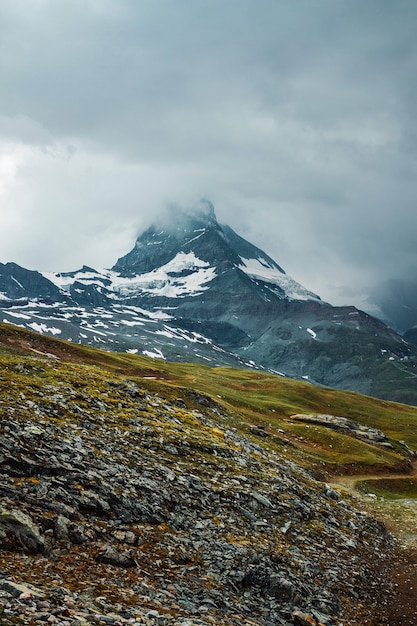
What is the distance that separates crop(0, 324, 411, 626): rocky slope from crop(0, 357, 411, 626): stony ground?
0.22ft

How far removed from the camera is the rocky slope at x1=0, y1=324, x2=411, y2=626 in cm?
1423

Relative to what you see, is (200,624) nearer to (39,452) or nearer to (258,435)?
(39,452)

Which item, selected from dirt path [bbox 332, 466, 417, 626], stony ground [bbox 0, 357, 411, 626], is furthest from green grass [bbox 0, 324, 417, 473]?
dirt path [bbox 332, 466, 417, 626]

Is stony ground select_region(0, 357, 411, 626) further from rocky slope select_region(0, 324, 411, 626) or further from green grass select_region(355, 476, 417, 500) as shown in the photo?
green grass select_region(355, 476, 417, 500)

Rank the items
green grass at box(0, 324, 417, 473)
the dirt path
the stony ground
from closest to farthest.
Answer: the stony ground
the dirt path
green grass at box(0, 324, 417, 473)

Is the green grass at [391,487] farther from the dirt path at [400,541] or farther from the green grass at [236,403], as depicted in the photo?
the green grass at [236,403]

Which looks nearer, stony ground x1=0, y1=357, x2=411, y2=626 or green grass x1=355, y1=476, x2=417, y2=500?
stony ground x1=0, y1=357, x2=411, y2=626

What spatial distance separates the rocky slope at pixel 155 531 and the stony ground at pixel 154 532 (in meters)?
0.07

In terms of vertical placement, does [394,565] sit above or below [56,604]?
below

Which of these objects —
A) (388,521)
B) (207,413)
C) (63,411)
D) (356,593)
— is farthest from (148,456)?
(207,413)

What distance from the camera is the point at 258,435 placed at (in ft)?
195

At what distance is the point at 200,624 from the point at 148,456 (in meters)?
13.6

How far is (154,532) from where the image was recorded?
64.1 ft

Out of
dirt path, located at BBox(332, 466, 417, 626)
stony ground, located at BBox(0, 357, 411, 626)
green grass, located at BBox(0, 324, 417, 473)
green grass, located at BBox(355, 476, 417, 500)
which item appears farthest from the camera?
green grass, located at BBox(355, 476, 417, 500)
